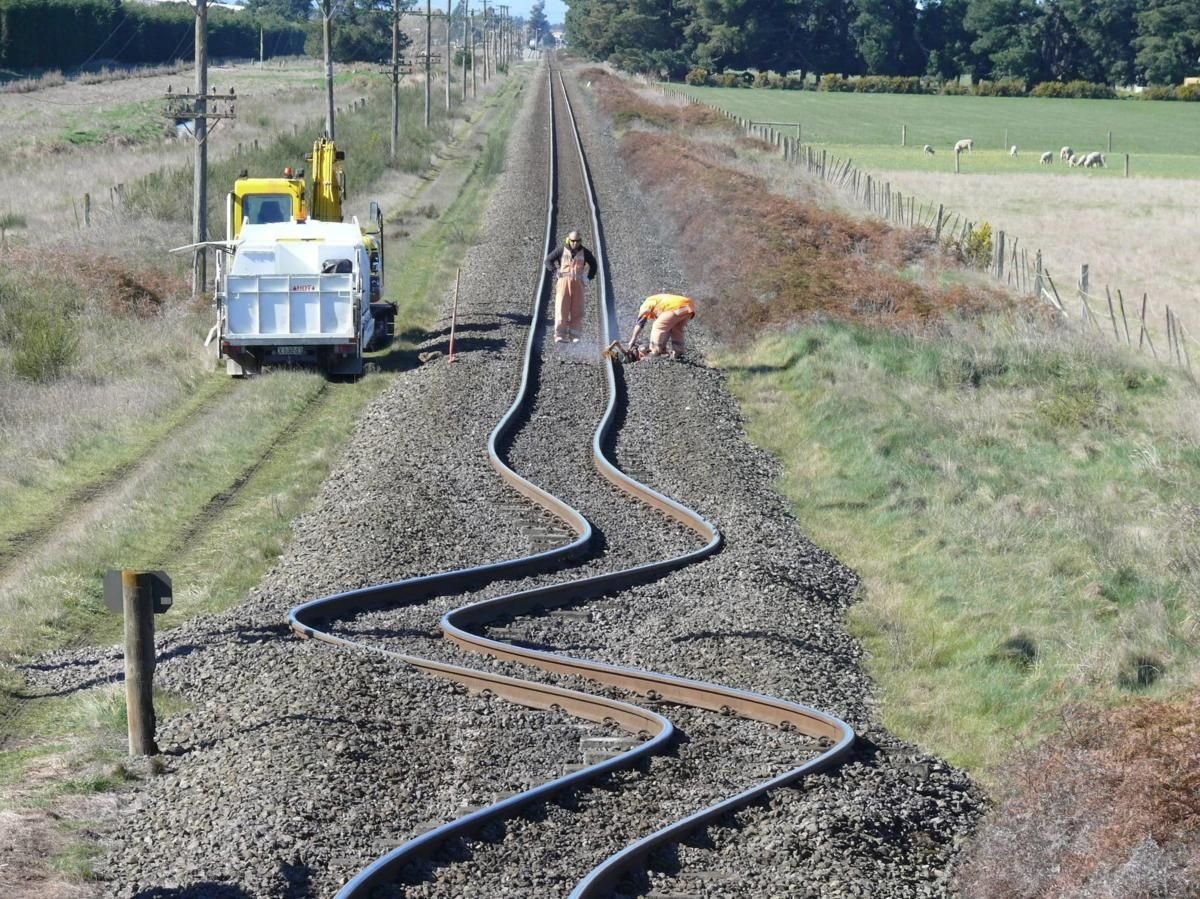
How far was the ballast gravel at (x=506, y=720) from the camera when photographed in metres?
8.19

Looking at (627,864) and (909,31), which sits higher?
(909,31)

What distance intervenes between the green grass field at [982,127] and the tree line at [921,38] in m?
10.0

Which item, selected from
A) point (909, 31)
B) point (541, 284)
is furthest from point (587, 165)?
point (909, 31)

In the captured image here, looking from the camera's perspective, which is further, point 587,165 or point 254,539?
point 587,165

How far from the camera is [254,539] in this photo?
15.1 meters

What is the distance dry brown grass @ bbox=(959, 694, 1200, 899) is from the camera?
7.23 meters

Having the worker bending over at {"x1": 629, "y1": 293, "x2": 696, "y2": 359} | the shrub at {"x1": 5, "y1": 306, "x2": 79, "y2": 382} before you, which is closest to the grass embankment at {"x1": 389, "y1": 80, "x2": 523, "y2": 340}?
the worker bending over at {"x1": 629, "y1": 293, "x2": 696, "y2": 359}

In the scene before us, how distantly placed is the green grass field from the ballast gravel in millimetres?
53107

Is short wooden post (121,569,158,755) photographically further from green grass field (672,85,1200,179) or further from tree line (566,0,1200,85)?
tree line (566,0,1200,85)

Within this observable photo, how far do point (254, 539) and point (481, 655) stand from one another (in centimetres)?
438

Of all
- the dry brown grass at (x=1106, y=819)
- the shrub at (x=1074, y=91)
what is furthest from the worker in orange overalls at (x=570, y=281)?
the shrub at (x=1074, y=91)

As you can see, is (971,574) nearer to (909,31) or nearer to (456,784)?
(456,784)

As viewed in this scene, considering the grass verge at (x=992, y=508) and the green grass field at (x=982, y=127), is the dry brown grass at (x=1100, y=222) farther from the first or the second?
the grass verge at (x=992, y=508)

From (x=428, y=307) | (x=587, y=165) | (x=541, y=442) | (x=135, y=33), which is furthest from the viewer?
(x=135, y=33)
